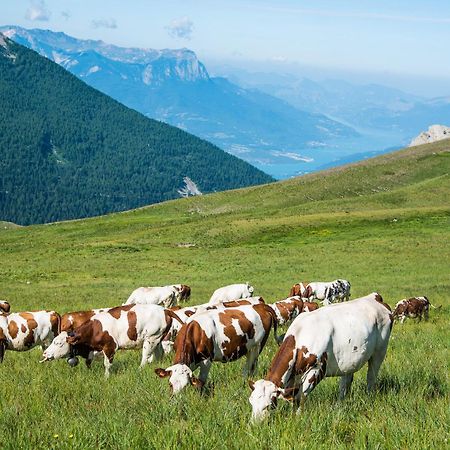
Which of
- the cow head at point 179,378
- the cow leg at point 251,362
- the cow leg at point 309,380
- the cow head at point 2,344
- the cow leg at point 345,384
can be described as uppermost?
the cow leg at point 309,380

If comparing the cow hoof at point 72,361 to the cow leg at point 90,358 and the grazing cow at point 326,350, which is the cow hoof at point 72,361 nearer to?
the cow leg at point 90,358


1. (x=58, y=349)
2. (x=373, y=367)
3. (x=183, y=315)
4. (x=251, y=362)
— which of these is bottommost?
(x=183, y=315)

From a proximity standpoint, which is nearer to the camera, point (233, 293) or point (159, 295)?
point (233, 293)

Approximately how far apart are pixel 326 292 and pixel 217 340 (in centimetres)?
2134

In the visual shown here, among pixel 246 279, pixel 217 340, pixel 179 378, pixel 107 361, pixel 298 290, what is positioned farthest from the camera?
pixel 246 279

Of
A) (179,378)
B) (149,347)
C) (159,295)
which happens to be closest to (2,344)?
(149,347)

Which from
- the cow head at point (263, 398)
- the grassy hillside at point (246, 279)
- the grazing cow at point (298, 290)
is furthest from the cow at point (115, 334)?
the grazing cow at point (298, 290)

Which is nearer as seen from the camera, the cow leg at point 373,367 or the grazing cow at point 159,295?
the cow leg at point 373,367

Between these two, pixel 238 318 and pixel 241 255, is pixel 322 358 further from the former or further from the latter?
pixel 241 255

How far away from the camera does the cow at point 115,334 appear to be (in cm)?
1466

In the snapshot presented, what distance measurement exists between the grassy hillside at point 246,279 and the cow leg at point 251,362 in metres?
0.31

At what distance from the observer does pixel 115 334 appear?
1522cm

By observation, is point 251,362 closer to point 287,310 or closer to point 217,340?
point 217,340

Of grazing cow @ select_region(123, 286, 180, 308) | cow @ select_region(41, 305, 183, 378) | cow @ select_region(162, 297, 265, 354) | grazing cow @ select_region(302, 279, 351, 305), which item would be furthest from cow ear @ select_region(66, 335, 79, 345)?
grazing cow @ select_region(302, 279, 351, 305)
